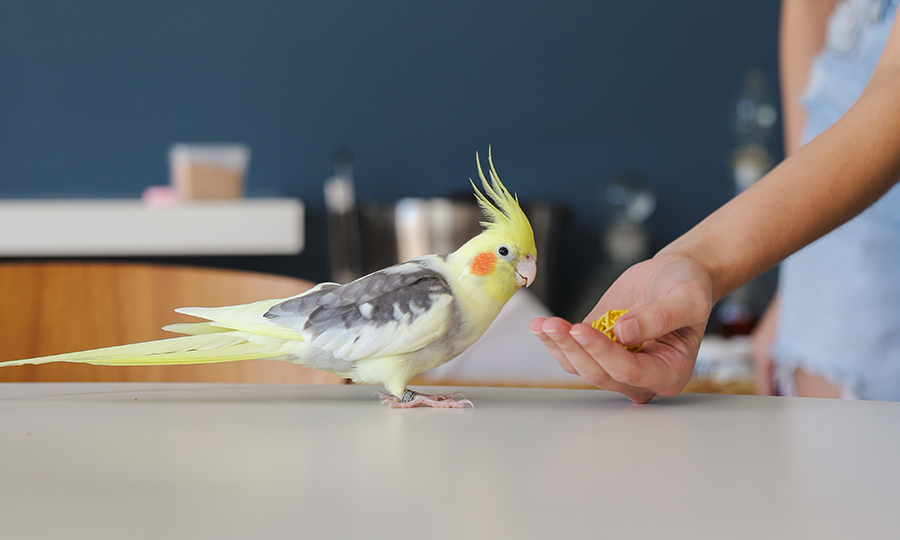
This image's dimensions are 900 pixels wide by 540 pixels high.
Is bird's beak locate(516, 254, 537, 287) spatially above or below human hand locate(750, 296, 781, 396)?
below

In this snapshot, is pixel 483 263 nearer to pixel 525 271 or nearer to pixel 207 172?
pixel 525 271

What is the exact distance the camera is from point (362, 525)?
230mm

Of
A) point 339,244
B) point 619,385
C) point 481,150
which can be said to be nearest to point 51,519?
point 619,385

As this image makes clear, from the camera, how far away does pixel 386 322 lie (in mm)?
460

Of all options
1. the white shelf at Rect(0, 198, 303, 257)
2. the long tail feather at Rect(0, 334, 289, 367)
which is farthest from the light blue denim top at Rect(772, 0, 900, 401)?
the white shelf at Rect(0, 198, 303, 257)

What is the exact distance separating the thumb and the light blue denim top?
2.01ft

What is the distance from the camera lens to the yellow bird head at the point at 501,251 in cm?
48

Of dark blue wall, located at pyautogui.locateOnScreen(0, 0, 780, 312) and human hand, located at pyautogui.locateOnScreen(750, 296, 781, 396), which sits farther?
dark blue wall, located at pyautogui.locateOnScreen(0, 0, 780, 312)

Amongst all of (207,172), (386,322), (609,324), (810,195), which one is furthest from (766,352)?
(207,172)

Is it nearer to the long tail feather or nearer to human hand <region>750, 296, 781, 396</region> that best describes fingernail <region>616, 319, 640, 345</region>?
the long tail feather

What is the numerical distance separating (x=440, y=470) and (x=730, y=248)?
38cm

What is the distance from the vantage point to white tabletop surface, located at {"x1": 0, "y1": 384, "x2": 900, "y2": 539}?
0.77 feet

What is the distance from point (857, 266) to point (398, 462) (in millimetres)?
879

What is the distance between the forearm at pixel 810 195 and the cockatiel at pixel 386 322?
0.55 feet
